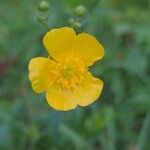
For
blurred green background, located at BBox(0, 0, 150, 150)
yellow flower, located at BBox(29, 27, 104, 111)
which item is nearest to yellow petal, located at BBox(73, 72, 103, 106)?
yellow flower, located at BBox(29, 27, 104, 111)

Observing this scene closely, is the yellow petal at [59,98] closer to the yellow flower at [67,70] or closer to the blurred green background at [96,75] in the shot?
the yellow flower at [67,70]

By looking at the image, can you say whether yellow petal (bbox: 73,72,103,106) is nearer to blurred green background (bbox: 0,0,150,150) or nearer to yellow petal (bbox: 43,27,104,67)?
yellow petal (bbox: 43,27,104,67)

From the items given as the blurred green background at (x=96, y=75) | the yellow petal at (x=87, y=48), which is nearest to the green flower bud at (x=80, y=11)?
the yellow petal at (x=87, y=48)

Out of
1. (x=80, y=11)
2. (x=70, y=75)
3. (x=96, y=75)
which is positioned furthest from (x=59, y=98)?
(x=96, y=75)

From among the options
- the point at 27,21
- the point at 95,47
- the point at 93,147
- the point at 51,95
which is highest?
the point at 95,47

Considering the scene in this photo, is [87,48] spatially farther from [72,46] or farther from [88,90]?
[88,90]

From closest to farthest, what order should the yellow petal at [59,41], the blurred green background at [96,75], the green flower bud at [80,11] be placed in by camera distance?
the yellow petal at [59,41] → the green flower bud at [80,11] → the blurred green background at [96,75]

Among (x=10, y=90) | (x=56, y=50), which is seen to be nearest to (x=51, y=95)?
(x=56, y=50)

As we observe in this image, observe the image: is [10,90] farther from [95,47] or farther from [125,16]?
[95,47]
